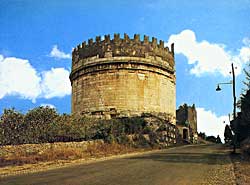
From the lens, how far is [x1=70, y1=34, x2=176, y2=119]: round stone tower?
32469mm

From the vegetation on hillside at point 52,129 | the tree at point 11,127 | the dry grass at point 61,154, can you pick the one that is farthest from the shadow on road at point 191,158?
the tree at point 11,127

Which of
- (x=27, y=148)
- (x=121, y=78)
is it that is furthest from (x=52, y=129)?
(x=121, y=78)

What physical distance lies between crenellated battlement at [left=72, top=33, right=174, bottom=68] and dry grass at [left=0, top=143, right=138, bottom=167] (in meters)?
12.6

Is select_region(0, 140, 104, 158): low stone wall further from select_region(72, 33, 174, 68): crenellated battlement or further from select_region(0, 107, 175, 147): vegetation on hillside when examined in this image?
select_region(72, 33, 174, 68): crenellated battlement

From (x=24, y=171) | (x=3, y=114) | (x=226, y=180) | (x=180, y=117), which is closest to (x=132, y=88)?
(x=3, y=114)

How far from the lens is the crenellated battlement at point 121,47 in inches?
1312

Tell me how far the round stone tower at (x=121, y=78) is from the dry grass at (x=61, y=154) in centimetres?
972

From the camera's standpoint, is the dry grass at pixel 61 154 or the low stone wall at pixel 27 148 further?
the low stone wall at pixel 27 148

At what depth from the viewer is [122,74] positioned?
108 feet

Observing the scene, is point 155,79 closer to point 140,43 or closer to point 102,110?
point 140,43

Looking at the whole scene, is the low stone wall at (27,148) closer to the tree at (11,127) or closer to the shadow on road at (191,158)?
the tree at (11,127)

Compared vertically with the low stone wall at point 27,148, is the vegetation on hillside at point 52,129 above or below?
above

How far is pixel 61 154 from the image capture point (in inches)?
A: 730

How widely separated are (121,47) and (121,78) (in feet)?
10.0
